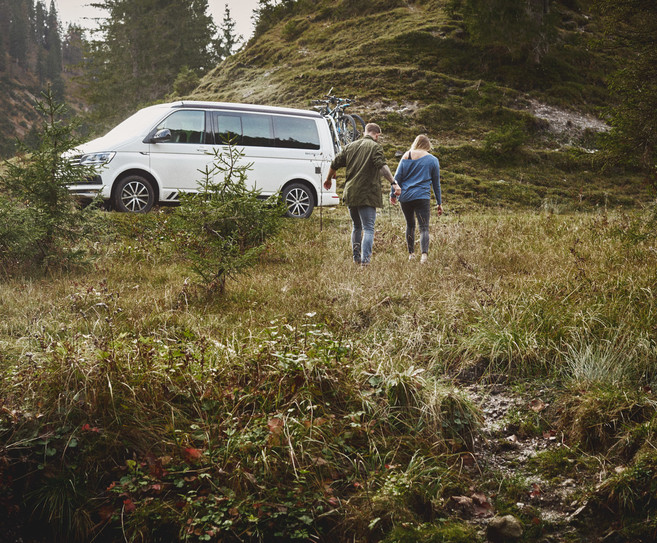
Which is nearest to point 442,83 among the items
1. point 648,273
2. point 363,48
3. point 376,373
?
point 363,48

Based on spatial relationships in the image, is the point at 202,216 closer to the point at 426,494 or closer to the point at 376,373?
the point at 376,373

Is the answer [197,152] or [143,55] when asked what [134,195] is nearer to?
[197,152]

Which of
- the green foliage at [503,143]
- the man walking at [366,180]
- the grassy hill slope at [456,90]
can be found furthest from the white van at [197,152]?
the green foliage at [503,143]

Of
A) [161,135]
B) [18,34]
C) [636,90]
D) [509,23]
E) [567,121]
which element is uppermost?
[18,34]

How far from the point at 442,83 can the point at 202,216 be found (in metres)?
22.0

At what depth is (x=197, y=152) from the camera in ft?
34.8

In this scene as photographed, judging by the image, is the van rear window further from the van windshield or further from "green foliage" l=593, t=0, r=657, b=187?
"green foliage" l=593, t=0, r=657, b=187

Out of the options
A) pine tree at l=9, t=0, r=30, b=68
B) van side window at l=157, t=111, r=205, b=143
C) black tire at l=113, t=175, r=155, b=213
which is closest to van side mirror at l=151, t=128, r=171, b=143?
van side window at l=157, t=111, r=205, b=143

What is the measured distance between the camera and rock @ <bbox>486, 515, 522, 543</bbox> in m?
2.87

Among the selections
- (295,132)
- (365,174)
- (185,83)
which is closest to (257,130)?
(295,132)

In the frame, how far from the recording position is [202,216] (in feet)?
19.7

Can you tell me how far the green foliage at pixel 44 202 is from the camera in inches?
267

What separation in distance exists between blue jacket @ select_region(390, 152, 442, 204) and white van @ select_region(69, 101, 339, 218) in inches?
107

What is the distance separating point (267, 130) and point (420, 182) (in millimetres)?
4691
